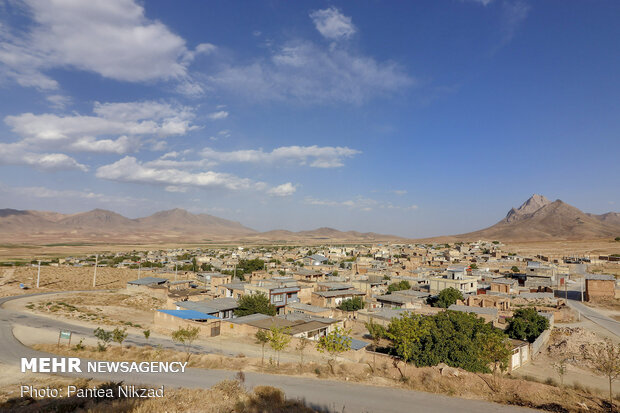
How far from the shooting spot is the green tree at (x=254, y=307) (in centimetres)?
4456

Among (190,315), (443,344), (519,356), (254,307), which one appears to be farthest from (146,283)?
(519,356)

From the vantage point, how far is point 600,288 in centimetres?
5691

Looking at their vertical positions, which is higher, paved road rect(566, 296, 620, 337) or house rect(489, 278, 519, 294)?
house rect(489, 278, 519, 294)

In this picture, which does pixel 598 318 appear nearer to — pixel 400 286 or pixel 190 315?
pixel 400 286

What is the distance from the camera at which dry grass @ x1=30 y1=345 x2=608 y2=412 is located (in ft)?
63.4

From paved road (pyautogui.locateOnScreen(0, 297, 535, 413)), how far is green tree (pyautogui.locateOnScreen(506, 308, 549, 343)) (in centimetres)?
2092

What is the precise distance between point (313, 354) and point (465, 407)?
50.6ft

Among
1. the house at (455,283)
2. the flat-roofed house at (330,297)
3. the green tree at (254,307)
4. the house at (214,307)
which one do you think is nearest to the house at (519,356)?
the flat-roofed house at (330,297)

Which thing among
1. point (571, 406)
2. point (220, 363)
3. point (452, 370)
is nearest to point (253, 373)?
point (220, 363)

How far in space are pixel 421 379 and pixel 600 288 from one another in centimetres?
5230

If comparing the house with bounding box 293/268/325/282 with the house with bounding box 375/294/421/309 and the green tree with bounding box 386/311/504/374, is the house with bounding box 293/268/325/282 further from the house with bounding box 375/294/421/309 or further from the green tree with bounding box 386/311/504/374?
the green tree with bounding box 386/311/504/374

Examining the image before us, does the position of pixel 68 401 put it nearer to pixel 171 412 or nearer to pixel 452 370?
pixel 171 412

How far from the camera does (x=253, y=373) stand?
24.3 metres

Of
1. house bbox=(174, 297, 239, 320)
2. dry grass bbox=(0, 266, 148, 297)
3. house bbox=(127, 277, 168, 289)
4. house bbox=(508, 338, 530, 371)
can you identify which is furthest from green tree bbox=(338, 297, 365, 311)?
dry grass bbox=(0, 266, 148, 297)
